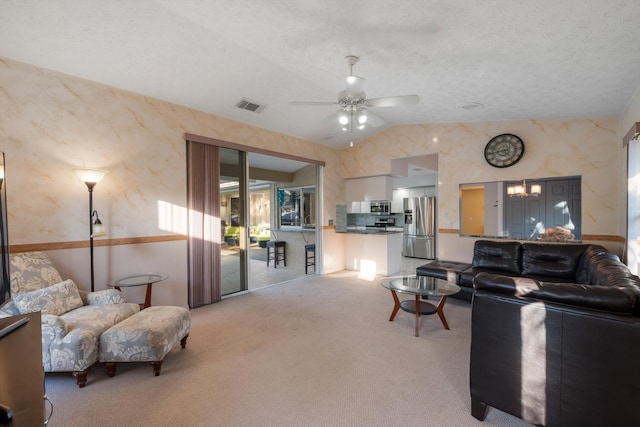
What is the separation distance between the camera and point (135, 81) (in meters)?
3.30

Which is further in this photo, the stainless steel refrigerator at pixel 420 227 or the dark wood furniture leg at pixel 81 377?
the stainless steel refrigerator at pixel 420 227

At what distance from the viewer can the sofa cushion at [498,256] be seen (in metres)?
4.09

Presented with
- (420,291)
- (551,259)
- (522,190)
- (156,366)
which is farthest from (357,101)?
(522,190)

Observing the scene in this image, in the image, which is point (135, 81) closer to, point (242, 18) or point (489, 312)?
point (242, 18)

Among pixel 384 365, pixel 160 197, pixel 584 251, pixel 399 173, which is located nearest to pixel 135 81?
pixel 160 197

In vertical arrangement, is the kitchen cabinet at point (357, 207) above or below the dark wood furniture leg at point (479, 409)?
above

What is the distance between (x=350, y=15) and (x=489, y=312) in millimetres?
2459

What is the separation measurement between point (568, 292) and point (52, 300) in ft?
12.7

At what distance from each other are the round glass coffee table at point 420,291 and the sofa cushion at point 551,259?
4.38 feet

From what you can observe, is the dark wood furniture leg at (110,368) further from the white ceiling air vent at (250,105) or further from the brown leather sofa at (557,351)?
the white ceiling air vent at (250,105)

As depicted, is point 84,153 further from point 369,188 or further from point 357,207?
point 357,207

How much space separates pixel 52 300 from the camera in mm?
2496

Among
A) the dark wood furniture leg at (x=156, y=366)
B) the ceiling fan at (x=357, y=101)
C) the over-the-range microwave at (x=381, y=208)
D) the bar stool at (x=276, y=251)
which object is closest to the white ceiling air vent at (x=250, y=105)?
the ceiling fan at (x=357, y=101)

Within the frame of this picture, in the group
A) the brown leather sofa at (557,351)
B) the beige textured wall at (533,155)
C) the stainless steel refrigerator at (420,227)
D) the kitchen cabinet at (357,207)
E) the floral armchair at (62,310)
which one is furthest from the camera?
the stainless steel refrigerator at (420,227)
